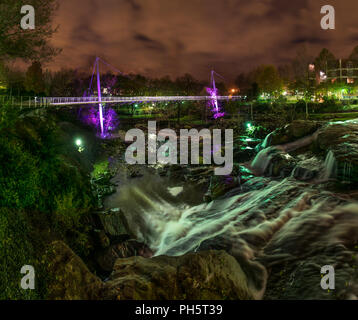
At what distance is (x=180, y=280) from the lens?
5.57 meters

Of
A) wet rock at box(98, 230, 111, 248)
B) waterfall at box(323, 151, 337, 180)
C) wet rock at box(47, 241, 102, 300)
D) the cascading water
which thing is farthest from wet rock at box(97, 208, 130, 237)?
waterfall at box(323, 151, 337, 180)

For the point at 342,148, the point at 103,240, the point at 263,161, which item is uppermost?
the point at 342,148

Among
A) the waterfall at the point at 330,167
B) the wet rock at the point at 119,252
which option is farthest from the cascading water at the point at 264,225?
the wet rock at the point at 119,252

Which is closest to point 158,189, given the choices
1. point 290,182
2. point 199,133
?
point 290,182

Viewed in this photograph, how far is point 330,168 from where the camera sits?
44.7 feet

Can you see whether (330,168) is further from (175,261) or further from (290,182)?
(175,261)

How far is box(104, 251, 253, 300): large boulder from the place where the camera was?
5211 mm

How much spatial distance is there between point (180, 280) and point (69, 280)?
2.28 meters

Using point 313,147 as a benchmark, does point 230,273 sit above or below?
below

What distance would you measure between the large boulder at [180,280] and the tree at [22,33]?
1377 cm
